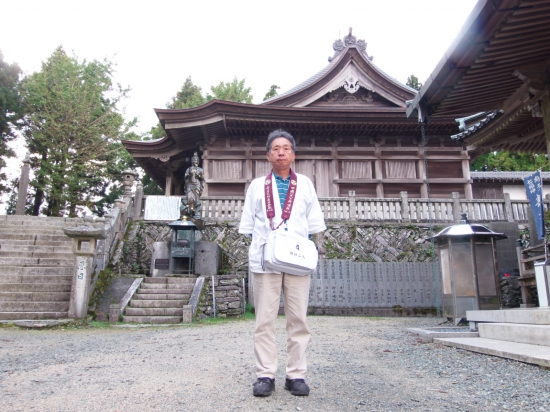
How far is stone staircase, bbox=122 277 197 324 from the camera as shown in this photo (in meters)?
8.15

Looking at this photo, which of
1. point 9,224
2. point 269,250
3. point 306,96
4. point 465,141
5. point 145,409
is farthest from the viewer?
point 306,96

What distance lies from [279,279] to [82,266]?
6.65 metres

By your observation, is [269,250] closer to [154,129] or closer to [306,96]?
[306,96]

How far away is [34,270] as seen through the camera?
30.4 feet

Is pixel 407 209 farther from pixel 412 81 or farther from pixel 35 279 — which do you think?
pixel 412 81

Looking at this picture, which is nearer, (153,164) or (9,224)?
(9,224)

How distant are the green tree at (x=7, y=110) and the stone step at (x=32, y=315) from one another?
55.3 ft

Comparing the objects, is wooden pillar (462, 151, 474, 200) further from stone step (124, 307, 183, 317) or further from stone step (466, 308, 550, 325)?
stone step (124, 307, 183, 317)

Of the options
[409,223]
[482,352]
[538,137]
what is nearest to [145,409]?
[482,352]

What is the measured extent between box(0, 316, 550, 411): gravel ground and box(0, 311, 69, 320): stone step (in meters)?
2.49

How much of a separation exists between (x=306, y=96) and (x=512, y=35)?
1178 centimetres

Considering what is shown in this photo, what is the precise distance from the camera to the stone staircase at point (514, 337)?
3644mm

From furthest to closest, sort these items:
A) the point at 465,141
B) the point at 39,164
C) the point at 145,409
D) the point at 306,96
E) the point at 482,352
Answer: the point at 39,164 < the point at 306,96 < the point at 465,141 < the point at 482,352 < the point at 145,409

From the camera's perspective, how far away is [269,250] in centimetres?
276
